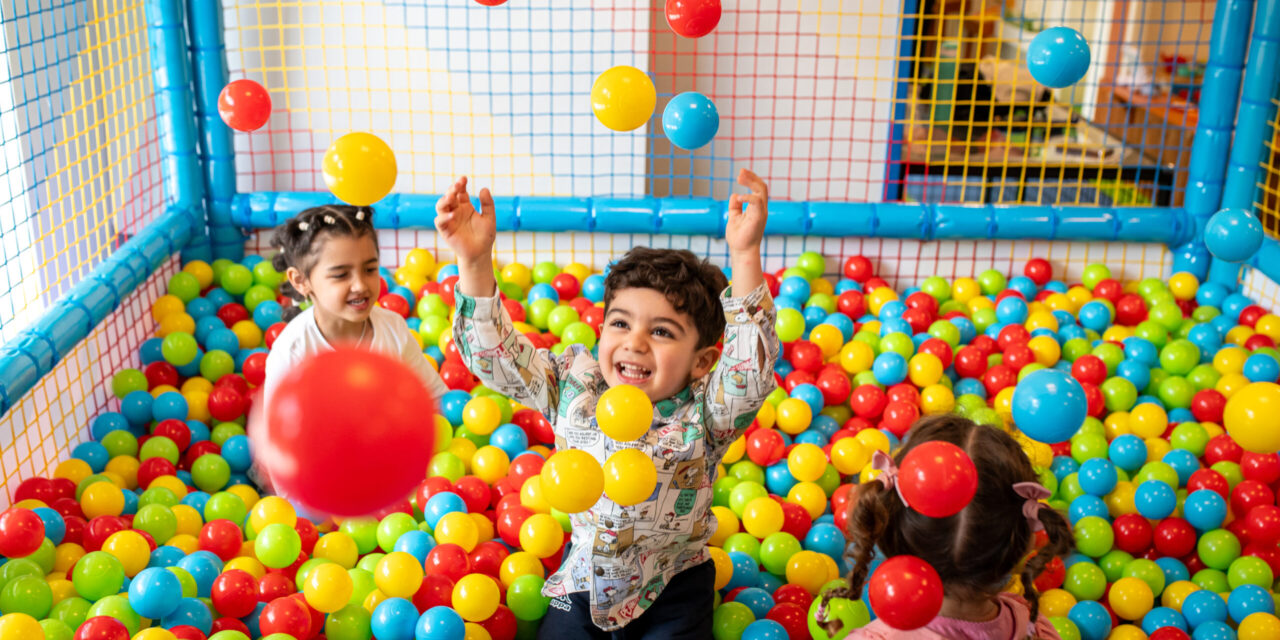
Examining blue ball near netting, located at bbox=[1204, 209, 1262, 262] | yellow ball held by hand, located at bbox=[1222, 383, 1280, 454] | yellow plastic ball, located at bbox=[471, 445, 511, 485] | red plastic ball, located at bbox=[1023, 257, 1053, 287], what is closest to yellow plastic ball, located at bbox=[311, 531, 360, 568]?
yellow plastic ball, located at bbox=[471, 445, 511, 485]

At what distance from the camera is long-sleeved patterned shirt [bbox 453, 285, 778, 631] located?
1.71 m

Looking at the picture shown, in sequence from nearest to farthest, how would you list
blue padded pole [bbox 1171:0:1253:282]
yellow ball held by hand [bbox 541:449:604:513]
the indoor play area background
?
1. yellow ball held by hand [bbox 541:449:604:513]
2. the indoor play area background
3. blue padded pole [bbox 1171:0:1253:282]

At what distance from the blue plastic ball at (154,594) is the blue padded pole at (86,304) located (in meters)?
0.60

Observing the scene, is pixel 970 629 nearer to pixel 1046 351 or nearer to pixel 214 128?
pixel 1046 351

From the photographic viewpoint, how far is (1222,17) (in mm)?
3225

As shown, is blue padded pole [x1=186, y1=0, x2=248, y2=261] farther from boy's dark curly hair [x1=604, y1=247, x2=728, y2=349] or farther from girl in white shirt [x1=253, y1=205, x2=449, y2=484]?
boy's dark curly hair [x1=604, y1=247, x2=728, y2=349]

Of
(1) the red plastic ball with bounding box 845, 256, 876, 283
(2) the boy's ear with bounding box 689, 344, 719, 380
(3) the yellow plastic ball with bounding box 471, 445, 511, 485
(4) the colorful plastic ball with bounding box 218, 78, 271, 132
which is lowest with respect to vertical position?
(3) the yellow plastic ball with bounding box 471, 445, 511, 485

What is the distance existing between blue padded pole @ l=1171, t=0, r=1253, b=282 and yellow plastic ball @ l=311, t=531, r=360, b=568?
278 centimetres

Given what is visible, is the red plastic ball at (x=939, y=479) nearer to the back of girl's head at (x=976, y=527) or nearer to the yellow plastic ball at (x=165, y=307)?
the back of girl's head at (x=976, y=527)

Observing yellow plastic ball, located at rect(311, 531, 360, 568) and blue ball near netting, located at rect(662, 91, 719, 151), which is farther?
yellow plastic ball, located at rect(311, 531, 360, 568)

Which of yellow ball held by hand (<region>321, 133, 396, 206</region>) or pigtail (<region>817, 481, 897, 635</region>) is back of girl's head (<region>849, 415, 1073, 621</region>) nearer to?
pigtail (<region>817, 481, 897, 635</region>)

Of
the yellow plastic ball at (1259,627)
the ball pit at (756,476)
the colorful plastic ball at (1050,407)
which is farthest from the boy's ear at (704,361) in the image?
the yellow plastic ball at (1259,627)

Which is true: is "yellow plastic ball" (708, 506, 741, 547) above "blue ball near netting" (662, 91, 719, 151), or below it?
below

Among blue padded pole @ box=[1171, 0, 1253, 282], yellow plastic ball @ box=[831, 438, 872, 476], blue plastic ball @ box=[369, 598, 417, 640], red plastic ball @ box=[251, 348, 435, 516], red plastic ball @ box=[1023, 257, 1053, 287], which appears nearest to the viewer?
red plastic ball @ box=[251, 348, 435, 516]
